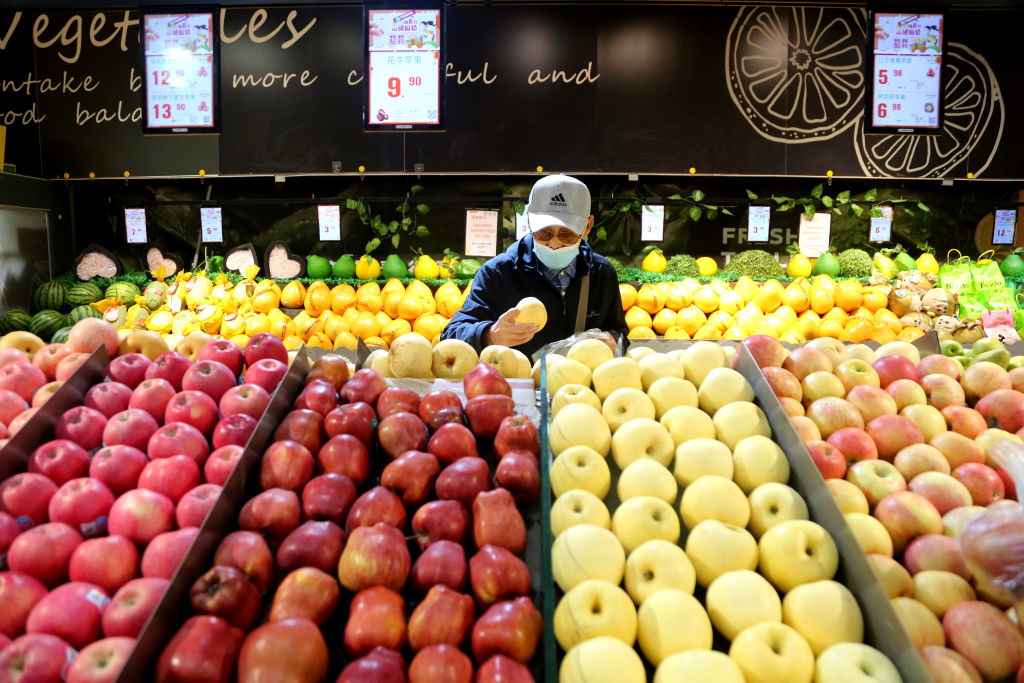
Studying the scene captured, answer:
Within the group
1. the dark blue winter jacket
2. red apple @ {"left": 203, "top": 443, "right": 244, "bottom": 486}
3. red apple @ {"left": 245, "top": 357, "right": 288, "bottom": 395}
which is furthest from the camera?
the dark blue winter jacket

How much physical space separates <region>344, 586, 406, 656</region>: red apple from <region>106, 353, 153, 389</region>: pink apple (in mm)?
1007

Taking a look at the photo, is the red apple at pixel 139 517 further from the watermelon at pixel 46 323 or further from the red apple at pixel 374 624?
the watermelon at pixel 46 323

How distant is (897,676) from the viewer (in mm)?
986

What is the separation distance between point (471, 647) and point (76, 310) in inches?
190

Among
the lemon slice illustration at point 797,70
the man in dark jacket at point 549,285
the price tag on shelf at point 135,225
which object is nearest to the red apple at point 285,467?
the man in dark jacket at point 549,285

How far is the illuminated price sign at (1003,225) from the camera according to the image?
5312mm

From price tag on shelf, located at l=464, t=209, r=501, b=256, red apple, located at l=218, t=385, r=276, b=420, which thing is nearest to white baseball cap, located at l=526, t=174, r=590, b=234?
red apple, located at l=218, t=385, r=276, b=420

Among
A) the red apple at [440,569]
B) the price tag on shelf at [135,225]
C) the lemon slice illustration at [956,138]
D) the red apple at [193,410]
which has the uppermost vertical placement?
the lemon slice illustration at [956,138]

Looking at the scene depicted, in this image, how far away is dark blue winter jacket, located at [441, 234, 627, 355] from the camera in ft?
10.2

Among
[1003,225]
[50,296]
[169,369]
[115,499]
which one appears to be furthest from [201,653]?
[1003,225]

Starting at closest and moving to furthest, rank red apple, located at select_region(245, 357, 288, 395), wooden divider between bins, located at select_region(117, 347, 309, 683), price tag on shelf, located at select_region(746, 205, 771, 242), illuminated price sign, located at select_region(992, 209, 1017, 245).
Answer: wooden divider between bins, located at select_region(117, 347, 309, 683)
red apple, located at select_region(245, 357, 288, 395)
price tag on shelf, located at select_region(746, 205, 771, 242)
illuminated price sign, located at select_region(992, 209, 1017, 245)

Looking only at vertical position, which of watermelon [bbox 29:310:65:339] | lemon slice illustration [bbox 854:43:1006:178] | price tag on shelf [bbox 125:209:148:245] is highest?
lemon slice illustration [bbox 854:43:1006:178]

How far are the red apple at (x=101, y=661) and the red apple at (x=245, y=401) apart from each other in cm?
62

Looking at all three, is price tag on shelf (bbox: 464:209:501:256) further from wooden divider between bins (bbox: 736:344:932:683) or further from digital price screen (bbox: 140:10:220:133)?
wooden divider between bins (bbox: 736:344:932:683)
